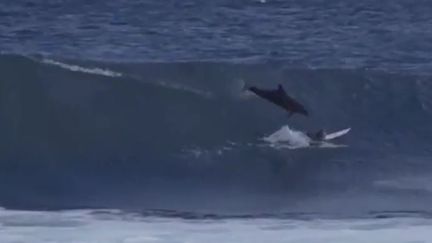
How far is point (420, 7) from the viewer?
84.6 ft

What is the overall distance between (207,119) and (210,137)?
0.47 meters

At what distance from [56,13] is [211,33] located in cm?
283

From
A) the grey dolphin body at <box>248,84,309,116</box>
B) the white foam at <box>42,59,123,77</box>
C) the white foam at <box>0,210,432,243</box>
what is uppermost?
the white foam at <box>42,59,123,77</box>

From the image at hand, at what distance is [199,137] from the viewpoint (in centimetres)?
1734

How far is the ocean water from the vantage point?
14078mm

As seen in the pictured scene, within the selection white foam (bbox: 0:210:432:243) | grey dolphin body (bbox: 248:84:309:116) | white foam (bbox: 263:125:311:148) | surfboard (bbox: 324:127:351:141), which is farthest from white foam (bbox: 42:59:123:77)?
white foam (bbox: 0:210:432:243)

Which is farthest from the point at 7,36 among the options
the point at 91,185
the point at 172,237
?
the point at 172,237

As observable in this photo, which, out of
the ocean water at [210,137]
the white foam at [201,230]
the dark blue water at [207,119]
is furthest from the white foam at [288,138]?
the white foam at [201,230]

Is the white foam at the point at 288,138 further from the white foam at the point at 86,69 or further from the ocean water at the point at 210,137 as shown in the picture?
the white foam at the point at 86,69

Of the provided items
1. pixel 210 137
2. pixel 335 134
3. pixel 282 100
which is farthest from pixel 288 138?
pixel 210 137

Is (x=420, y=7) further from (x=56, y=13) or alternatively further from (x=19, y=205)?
(x=19, y=205)

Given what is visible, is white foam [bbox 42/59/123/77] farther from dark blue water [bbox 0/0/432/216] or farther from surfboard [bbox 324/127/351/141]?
surfboard [bbox 324/127/351/141]

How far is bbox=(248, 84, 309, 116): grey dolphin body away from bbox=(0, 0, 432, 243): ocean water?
0.15 metres

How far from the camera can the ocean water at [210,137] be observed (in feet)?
46.2
